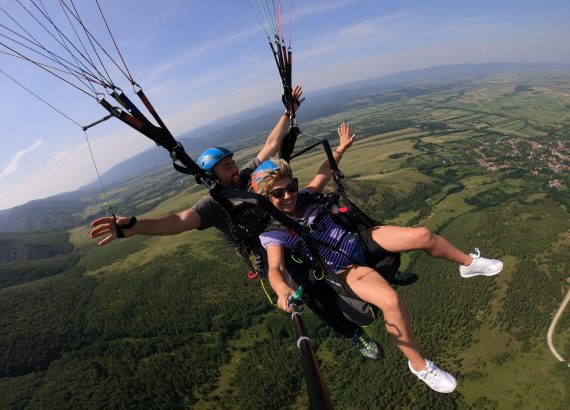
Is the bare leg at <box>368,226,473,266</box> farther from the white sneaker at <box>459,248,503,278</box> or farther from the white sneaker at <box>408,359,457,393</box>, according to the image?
the white sneaker at <box>408,359,457,393</box>

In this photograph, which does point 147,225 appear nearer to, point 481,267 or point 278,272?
point 278,272

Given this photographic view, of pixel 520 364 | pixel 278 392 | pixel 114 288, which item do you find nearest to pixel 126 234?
pixel 278 392

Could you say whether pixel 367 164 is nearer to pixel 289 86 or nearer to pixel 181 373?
pixel 181 373

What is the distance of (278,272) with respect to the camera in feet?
14.6

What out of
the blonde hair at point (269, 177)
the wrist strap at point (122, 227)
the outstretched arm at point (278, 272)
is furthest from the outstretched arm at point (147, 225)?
the outstretched arm at point (278, 272)

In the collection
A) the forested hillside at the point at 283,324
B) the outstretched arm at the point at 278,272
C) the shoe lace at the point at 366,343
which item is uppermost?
the outstretched arm at the point at 278,272

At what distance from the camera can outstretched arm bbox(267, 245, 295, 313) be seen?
12.5ft

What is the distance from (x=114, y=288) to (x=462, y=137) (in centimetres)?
14388

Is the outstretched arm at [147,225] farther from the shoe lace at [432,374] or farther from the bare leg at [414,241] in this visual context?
the shoe lace at [432,374]

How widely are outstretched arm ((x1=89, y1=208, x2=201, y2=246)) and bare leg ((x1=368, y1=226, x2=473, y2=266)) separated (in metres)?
2.60

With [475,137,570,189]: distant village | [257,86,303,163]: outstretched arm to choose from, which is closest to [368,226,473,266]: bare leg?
[257,86,303,163]: outstretched arm

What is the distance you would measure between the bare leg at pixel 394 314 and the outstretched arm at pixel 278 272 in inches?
43.2

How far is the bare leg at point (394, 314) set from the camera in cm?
432

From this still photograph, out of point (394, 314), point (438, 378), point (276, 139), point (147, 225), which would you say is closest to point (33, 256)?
point (276, 139)
